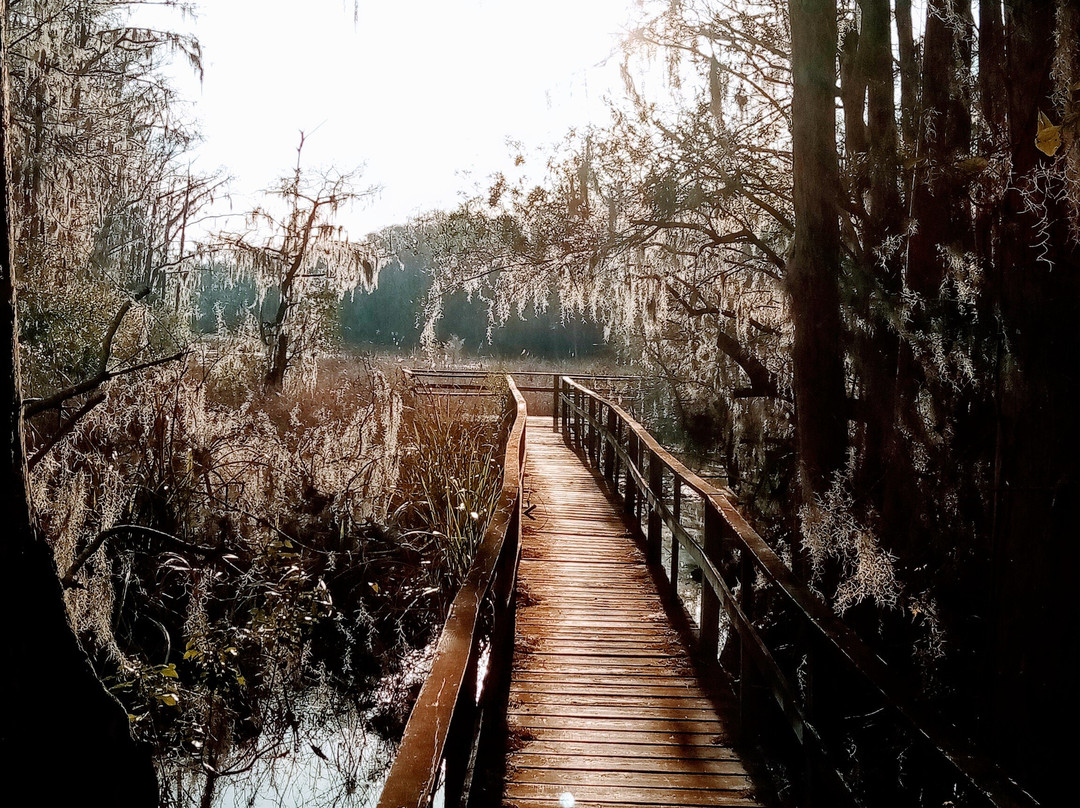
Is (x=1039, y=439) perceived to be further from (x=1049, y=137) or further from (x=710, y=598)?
(x=710, y=598)

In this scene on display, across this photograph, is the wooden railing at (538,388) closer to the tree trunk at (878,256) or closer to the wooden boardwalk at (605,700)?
the wooden boardwalk at (605,700)

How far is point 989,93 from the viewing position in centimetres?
288

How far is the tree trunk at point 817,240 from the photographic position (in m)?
4.57

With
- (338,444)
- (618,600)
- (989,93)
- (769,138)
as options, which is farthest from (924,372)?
(338,444)

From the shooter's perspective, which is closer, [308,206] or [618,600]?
[618,600]

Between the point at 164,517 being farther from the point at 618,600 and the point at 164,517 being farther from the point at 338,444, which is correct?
the point at 618,600

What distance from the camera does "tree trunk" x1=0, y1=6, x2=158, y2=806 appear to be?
1846mm

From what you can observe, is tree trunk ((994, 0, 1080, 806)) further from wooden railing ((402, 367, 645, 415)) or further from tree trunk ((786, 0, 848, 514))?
wooden railing ((402, 367, 645, 415))

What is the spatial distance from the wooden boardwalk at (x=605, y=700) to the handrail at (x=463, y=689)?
0.94 feet

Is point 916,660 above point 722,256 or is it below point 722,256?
below

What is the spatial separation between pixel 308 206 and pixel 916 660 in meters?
14.6

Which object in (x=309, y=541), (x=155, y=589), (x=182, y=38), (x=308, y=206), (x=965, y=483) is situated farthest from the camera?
(x=308, y=206)

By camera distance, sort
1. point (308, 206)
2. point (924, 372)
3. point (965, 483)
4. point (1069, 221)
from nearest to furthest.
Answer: point (1069, 221)
point (965, 483)
point (924, 372)
point (308, 206)

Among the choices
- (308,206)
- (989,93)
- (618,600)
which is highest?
(308,206)
